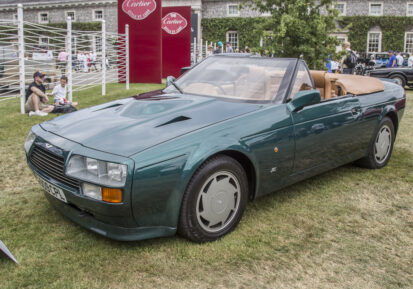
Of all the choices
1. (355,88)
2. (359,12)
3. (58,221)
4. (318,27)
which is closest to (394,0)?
(359,12)

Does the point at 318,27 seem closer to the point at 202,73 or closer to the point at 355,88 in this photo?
the point at 355,88

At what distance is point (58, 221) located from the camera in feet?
10.8

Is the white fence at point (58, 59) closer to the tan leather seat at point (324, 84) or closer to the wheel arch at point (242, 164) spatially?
the tan leather seat at point (324, 84)

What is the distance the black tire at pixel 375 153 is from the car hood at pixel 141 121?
2.10 metres

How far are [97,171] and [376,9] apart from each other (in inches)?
1839

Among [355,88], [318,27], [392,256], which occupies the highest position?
[318,27]

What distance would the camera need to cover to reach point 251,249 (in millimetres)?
2916

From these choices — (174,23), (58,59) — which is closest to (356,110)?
(58,59)

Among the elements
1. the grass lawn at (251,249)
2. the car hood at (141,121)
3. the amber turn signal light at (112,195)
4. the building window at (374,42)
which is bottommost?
the grass lawn at (251,249)

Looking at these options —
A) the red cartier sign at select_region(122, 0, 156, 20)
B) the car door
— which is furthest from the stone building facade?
the car door

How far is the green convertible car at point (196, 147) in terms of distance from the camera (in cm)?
262

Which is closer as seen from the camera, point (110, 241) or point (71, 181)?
point (71, 181)

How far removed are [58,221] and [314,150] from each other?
7.82 feet

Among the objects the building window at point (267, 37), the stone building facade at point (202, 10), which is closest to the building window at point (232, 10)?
the stone building facade at point (202, 10)
